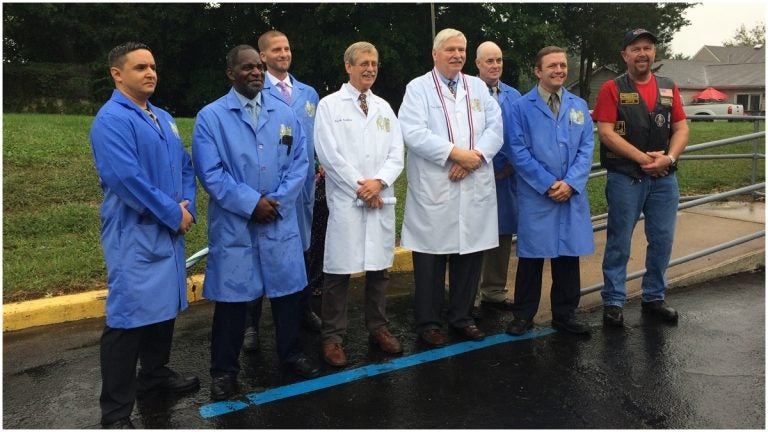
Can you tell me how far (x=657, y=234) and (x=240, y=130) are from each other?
9.39 feet

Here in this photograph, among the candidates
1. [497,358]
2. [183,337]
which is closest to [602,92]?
[497,358]

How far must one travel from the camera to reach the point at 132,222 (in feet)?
10.2

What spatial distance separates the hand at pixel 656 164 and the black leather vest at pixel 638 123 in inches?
1.9

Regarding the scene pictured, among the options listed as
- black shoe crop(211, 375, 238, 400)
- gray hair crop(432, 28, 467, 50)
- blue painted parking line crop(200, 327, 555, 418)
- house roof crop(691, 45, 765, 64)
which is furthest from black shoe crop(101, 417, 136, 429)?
house roof crop(691, 45, 765, 64)

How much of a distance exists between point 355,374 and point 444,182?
4.17ft

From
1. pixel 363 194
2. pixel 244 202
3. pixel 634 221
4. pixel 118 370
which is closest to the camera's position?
pixel 118 370

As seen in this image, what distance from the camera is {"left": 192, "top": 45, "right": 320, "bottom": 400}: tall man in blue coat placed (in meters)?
3.42

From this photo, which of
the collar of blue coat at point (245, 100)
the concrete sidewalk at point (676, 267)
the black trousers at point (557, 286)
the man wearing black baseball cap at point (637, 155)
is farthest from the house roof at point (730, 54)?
the collar of blue coat at point (245, 100)

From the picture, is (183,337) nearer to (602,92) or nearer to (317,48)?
(602,92)

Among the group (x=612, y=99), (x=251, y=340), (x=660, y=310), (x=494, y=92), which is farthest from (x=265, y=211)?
(x=660, y=310)

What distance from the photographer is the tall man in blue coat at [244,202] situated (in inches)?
134

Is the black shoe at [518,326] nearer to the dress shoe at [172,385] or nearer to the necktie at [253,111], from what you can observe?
the dress shoe at [172,385]

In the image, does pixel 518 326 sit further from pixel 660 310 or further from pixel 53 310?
pixel 53 310

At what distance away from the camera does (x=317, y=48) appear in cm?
2838
